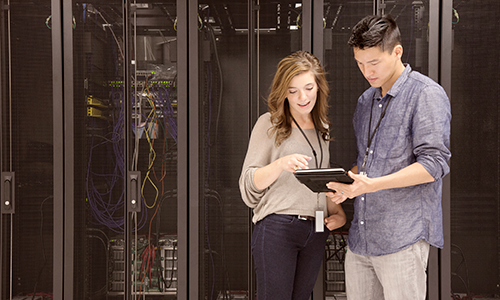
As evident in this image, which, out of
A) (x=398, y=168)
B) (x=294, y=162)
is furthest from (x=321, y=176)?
(x=398, y=168)

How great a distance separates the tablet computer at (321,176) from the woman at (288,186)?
0.10m

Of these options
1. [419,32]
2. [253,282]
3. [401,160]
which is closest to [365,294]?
[401,160]

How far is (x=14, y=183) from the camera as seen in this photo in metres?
1.81

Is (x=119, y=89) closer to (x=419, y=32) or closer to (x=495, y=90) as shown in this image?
(x=419, y=32)

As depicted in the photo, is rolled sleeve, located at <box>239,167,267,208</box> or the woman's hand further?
rolled sleeve, located at <box>239,167,267,208</box>

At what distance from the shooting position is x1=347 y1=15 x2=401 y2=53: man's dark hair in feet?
3.76

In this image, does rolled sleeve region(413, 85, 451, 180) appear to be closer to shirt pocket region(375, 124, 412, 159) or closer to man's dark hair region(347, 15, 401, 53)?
shirt pocket region(375, 124, 412, 159)

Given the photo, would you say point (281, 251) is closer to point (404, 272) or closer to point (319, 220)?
point (319, 220)

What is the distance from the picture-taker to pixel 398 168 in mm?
1189

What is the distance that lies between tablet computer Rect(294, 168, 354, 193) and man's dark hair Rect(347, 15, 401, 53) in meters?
0.48

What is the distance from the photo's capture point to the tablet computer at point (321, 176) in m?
1.09

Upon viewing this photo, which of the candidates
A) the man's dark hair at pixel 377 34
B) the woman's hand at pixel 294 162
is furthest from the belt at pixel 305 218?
the man's dark hair at pixel 377 34

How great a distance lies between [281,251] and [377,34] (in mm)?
878

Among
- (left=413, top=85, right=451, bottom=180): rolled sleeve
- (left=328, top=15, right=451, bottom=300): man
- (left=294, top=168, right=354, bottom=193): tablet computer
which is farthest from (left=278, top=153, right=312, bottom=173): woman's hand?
(left=413, top=85, right=451, bottom=180): rolled sleeve
